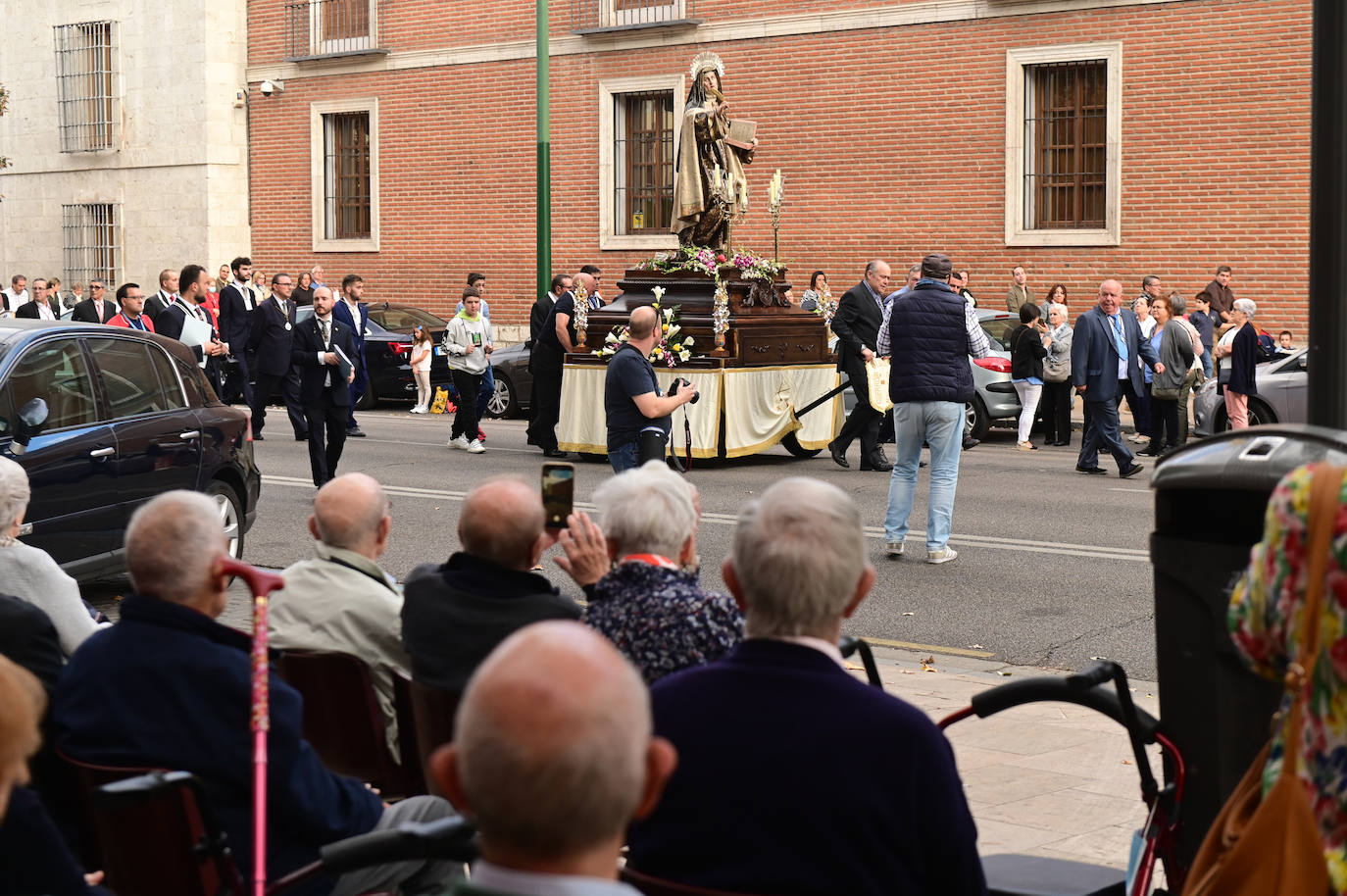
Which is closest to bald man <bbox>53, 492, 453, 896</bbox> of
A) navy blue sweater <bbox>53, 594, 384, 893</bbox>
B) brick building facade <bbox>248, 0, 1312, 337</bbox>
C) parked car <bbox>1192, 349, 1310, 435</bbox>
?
navy blue sweater <bbox>53, 594, 384, 893</bbox>

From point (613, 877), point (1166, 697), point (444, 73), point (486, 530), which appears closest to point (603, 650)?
point (613, 877)

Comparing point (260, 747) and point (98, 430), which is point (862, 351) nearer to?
point (98, 430)

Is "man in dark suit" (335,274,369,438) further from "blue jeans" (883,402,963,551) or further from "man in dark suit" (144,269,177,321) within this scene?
"blue jeans" (883,402,963,551)

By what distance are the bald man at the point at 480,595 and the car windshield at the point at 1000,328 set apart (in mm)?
16250

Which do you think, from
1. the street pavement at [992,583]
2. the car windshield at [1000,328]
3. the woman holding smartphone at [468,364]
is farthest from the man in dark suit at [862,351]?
the woman holding smartphone at [468,364]

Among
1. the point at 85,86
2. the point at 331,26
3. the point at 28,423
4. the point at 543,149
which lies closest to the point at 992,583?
the point at 28,423

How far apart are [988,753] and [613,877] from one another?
4757 millimetres

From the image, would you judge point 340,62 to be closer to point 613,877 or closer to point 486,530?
point 486,530

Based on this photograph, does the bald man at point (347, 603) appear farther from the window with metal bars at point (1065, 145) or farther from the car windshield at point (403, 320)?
the car windshield at point (403, 320)

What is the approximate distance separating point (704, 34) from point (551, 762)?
25775mm

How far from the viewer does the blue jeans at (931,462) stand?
10.9 meters

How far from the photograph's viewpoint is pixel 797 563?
3.07 m

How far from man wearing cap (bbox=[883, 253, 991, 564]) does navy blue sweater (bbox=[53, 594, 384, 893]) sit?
751cm

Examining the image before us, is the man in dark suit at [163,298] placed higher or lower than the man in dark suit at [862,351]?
higher
